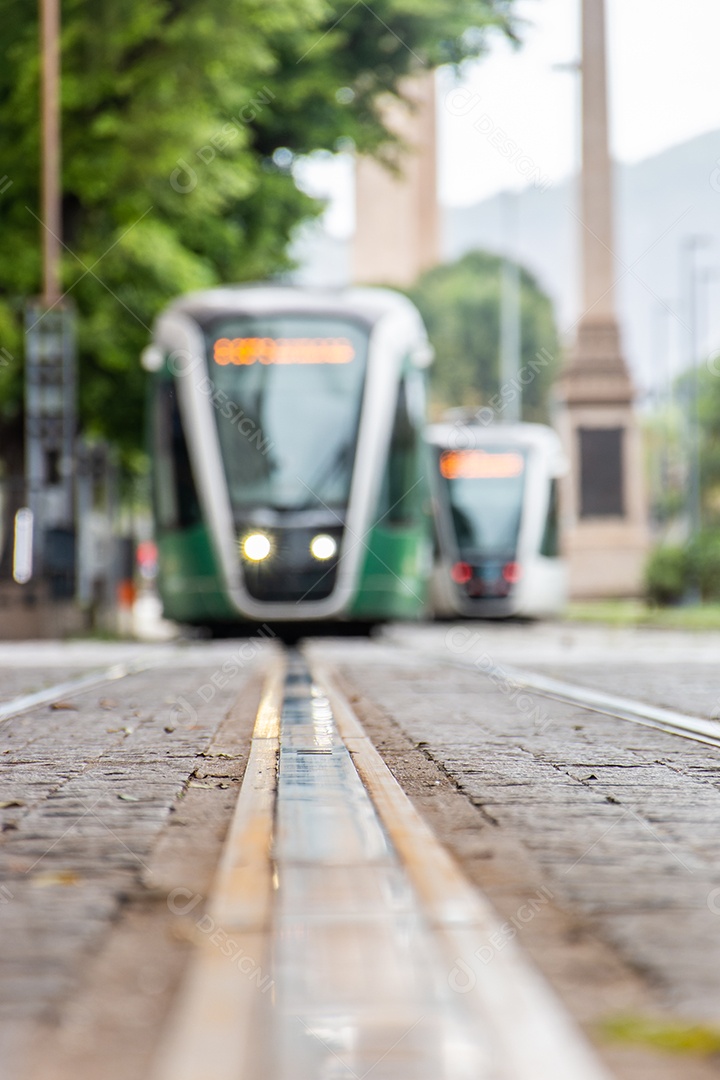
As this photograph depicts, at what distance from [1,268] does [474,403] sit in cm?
5656

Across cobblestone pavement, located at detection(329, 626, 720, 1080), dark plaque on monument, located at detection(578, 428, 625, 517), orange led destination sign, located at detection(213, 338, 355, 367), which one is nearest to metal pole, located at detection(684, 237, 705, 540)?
dark plaque on monument, located at detection(578, 428, 625, 517)

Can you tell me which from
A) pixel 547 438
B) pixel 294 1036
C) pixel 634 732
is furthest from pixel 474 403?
pixel 294 1036

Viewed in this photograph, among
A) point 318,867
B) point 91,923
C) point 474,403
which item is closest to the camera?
point 91,923

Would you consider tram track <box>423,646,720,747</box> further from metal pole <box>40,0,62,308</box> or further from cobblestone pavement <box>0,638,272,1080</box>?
metal pole <box>40,0,62,308</box>

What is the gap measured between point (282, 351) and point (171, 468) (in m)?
1.54

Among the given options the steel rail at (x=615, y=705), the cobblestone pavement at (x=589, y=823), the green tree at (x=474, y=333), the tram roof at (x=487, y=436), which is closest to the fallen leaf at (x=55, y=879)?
the cobblestone pavement at (x=589, y=823)

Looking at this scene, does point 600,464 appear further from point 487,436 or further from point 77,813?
point 77,813

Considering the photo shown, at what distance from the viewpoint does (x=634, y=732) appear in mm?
7961

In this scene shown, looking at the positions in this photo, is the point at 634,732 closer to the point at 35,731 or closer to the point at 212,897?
the point at 35,731

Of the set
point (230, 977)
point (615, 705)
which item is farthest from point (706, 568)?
point (230, 977)

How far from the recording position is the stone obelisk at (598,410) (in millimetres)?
36562

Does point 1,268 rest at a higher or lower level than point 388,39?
lower

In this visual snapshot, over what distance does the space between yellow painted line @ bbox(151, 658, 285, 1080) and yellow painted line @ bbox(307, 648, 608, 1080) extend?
0.35m

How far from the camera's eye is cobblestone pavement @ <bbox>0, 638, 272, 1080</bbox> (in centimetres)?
339
